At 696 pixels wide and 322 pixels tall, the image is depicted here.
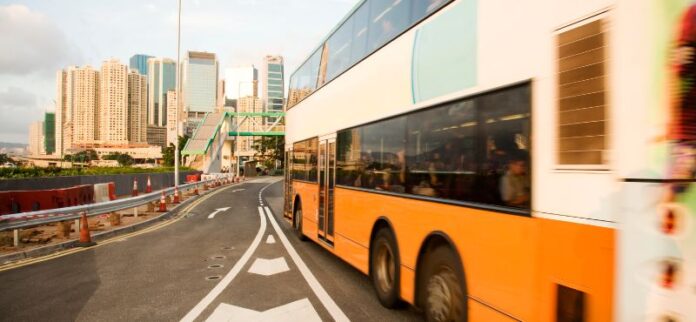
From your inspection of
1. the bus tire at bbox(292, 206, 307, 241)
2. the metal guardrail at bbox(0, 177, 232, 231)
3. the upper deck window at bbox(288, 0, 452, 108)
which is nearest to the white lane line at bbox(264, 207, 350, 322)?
the bus tire at bbox(292, 206, 307, 241)

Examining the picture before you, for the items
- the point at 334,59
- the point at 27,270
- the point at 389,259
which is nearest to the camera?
the point at 389,259

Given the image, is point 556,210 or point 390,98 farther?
point 390,98

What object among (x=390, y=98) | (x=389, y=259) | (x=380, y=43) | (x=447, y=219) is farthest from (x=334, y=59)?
(x=447, y=219)

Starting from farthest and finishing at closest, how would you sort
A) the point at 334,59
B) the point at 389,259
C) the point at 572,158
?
the point at 334,59 < the point at 389,259 < the point at 572,158

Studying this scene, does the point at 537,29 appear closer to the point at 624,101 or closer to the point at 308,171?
the point at 624,101

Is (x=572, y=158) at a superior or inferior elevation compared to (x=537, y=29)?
inferior

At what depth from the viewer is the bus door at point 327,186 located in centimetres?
920

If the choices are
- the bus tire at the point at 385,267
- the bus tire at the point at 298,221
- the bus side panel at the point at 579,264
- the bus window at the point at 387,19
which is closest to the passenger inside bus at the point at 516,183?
the bus side panel at the point at 579,264

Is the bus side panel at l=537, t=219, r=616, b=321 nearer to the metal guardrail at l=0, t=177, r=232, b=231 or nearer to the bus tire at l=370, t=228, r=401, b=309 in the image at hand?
the bus tire at l=370, t=228, r=401, b=309

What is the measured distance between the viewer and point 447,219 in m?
4.84

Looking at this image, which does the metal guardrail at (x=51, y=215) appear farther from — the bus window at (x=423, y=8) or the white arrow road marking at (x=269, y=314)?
the bus window at (x=423, y=8)

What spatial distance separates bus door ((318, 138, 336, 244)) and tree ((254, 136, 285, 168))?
97374 millimetres

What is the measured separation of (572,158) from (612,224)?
0.53 m

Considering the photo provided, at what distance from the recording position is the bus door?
30.2ft
